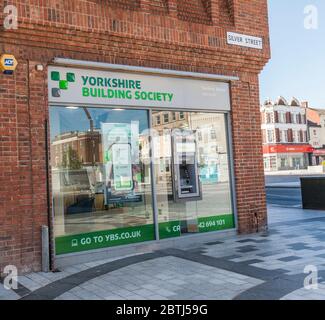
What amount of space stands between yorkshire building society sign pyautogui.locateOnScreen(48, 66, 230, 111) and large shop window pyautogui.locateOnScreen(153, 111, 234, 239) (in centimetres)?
31

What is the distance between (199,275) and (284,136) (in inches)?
2362

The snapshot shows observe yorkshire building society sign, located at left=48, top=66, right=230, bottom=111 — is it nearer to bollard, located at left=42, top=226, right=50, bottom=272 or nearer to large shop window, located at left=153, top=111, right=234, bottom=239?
large shop window, located at left=153, top=111, right=234, bottom=239

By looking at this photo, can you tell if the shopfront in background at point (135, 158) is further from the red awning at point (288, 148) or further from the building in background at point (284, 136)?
the red awning at point (288, 148)

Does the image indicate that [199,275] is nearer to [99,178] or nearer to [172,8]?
[99,178]

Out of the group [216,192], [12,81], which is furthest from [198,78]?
[12,81]

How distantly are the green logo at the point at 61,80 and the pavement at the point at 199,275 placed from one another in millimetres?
3014

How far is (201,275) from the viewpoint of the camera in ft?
21.1

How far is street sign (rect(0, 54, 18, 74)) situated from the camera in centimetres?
688

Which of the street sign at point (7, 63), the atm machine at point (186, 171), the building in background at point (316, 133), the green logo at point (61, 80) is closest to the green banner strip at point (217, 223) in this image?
the atm machine at point (186, 171)

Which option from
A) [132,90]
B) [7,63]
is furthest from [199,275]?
[7,63]

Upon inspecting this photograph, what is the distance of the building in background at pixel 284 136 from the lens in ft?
202

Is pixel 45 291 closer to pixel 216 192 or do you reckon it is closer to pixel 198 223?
pixel 198 223

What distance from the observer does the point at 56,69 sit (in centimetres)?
762

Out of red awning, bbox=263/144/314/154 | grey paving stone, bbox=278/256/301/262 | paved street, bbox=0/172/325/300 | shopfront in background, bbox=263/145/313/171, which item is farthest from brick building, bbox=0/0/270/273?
red awning, bbox=263/144/314/154
